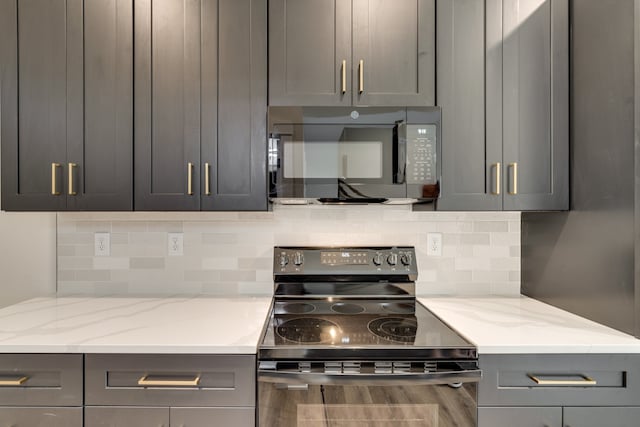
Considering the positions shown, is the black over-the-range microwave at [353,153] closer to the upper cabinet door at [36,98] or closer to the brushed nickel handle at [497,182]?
the brushed nickel handle at [497,182]

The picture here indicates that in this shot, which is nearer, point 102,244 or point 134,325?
point 134,325

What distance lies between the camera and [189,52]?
5.15ft

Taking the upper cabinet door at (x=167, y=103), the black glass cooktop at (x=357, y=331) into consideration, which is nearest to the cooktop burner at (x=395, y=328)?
the black glass cooktop at (x=357, y=331)

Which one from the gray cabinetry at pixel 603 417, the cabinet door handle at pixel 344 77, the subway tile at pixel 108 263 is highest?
the cabinet door handle at pixel 344 77

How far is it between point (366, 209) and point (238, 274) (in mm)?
756

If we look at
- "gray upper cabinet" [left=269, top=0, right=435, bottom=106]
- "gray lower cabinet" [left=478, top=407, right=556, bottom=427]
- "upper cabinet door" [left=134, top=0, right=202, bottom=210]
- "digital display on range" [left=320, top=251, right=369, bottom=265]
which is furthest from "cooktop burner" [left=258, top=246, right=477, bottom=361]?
"gray upper cabinet" [left=269, top=0, right=435, bottom=106]

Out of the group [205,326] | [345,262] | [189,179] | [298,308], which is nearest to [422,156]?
[345,262]

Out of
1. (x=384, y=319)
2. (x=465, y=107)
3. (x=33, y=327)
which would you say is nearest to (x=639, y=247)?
(x=465, y=107)

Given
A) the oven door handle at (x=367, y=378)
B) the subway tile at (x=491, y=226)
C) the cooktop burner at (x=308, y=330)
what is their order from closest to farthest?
1. the oven door handle at (x=367, y=378)
2. the cooktop burner at (x=308, y=330)
3. the subway tile at (x=491, y=226)

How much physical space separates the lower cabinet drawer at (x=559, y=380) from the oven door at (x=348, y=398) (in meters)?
0.09

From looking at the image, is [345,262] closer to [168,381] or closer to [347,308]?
[347,308]

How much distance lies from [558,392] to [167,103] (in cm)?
185

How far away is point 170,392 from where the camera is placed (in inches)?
48.4

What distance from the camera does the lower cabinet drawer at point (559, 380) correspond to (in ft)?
4.08
